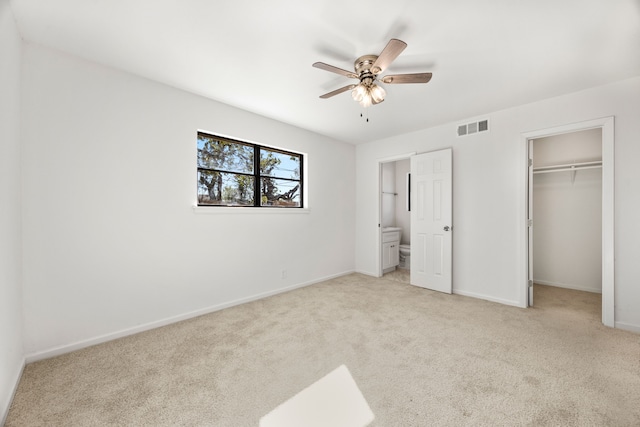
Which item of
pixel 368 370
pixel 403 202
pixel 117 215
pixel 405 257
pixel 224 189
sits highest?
pixel 224 189

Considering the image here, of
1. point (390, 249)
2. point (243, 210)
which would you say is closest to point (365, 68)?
point (243, 210)

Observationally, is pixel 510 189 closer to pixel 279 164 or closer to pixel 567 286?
pixel 567 286

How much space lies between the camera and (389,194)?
5883 mm

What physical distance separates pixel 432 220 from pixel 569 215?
6.78 ft

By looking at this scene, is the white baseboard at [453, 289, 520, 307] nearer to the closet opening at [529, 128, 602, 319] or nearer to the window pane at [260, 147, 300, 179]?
the closet opening at [529, 128, 602, 319]

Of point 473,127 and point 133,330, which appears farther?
point 473,127

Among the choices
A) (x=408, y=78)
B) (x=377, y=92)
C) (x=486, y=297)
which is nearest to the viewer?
(x=408, y=78)

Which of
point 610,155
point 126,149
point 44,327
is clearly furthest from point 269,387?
point 610,155

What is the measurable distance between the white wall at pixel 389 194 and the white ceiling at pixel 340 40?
A: 2903mm

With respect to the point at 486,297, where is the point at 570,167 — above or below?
above

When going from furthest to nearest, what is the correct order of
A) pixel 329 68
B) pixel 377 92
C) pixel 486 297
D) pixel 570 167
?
pixel 570 167 < pixel 486 297 < pixel 377 92 < pixel 329 68

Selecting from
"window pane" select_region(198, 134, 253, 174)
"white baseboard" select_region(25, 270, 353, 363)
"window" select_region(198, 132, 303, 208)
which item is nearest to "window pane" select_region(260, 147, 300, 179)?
"window" select_region(198, 132, 303, 208)

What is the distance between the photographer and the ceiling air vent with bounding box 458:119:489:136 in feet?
11.5

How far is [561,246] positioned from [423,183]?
235cm
